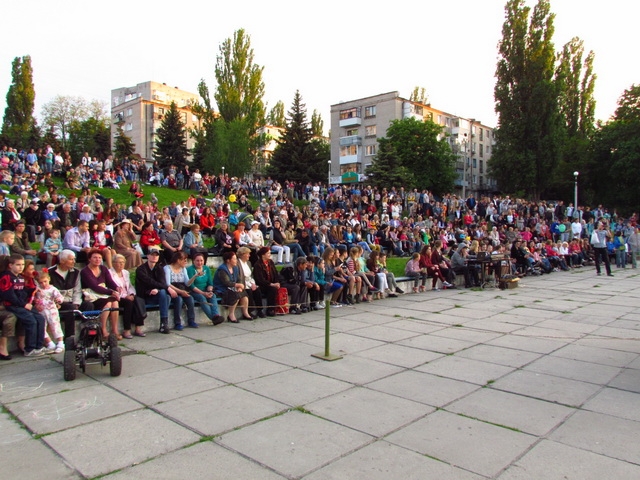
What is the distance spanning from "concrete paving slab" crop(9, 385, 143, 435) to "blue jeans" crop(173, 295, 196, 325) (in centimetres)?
330

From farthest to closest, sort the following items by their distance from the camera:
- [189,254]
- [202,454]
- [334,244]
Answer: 1. [334,244]
2. [189,254]
3. [202,454]

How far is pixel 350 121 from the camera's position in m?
68.6

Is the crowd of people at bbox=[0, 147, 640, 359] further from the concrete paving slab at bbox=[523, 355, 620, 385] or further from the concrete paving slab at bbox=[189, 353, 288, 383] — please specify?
the concrete paving slab at bbox=[523, 355, 620, 385]

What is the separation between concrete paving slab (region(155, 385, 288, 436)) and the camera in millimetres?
4555

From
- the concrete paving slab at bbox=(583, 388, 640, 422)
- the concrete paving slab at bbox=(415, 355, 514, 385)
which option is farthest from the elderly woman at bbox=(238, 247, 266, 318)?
the concrete paving slab at bbox=(583, 388, 640, 422)

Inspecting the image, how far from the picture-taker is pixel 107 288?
307 inches

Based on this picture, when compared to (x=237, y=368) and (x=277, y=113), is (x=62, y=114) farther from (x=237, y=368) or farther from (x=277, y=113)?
(x=237, y=368)

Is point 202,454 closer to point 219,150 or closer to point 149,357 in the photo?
point 149,357

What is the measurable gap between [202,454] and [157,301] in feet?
17.3

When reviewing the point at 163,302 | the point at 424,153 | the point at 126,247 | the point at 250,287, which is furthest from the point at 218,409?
the point at 424,153

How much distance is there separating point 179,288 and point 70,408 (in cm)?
413

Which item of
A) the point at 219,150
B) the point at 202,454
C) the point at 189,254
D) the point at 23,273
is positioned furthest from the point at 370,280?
the point at 219,150

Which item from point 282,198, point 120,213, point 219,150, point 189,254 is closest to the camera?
point 189,254

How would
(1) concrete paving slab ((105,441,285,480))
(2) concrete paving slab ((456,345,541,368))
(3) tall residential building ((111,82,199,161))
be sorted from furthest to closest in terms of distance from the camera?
(3) tall residential building ((111,82,199,161)), (2) concrete paving slab ((456,345,541,368)), (1) concrete paving slab ((105,441,285,480))
